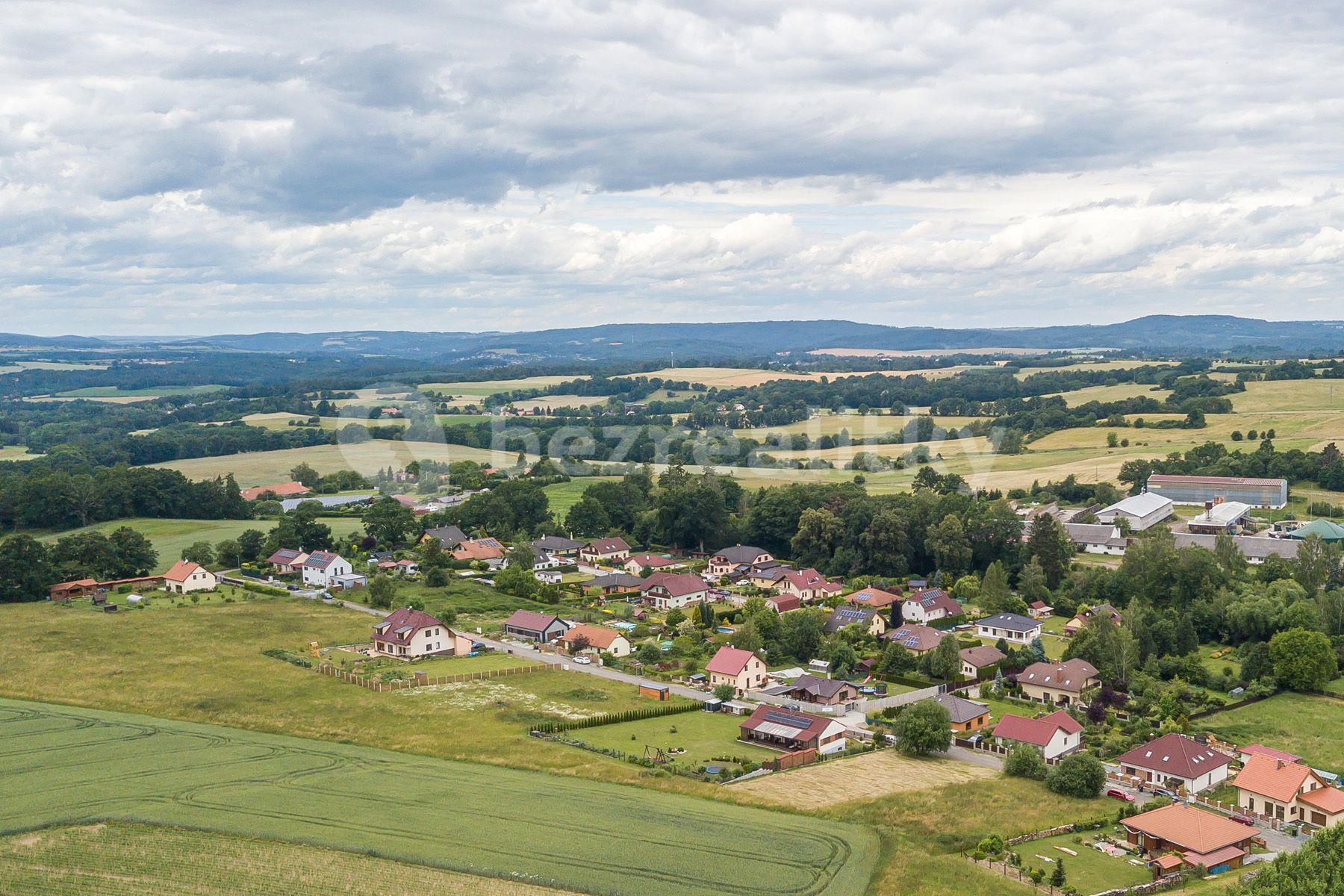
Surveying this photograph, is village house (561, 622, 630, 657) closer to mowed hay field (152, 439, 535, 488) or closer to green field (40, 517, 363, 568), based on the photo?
green field (40, 517, 363, 568)

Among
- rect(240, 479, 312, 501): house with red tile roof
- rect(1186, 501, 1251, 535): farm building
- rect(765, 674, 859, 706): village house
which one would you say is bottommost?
rect(765, 674, 859, 706): village house

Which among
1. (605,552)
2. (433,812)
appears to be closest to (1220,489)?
(605,552)

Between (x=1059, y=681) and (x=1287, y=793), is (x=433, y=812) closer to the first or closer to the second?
(x=1287, y=793)

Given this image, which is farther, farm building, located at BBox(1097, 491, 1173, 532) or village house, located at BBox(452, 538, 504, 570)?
farm building, located at BBox(1097, 491, 1173, 532)

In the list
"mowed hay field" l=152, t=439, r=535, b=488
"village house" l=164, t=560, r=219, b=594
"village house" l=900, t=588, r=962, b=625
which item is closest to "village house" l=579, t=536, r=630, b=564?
"village house" l=900, t=588, r=962, b=625

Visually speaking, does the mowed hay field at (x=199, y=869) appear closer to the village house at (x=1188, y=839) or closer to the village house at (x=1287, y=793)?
the village house at (x=1188, y=839)

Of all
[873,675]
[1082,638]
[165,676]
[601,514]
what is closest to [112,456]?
[601,514]
